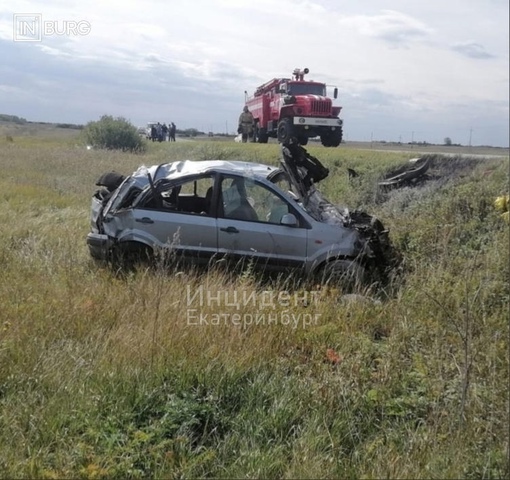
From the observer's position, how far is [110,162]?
66.7 feet

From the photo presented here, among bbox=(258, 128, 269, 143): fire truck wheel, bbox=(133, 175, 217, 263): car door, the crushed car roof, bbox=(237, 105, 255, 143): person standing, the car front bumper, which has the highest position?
bbox=(237, 105, 255, 143): person standing

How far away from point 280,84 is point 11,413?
1915 cm

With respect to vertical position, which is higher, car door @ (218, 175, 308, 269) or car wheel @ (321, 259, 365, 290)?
car door @ (218, 175, 308, 269)

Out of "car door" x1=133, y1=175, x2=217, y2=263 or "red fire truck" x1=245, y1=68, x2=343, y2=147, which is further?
"red fire truck" x1=245, y1=68, x2=343, y2=147

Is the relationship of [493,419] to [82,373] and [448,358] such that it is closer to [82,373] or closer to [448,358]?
[448,358]

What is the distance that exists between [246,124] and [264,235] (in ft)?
63.7

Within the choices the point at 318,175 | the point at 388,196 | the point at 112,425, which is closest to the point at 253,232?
the point at 318,175

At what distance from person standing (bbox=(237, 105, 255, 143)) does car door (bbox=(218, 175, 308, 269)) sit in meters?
18.4

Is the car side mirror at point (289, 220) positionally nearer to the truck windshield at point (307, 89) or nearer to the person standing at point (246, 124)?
the truck windshield at point (307, 89)

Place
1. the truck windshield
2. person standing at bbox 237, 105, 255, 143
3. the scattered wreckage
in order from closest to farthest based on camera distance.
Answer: the scattered wreckage, the truck windshield, person standing at bbox 237, 105, 255, 143

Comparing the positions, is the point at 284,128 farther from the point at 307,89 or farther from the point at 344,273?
the point at 344,273

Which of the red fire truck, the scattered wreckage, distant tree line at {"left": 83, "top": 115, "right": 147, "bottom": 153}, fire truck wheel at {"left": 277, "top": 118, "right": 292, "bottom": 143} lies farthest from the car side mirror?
distant tree line at {"left": 83, "top": 115, "right": 147, "bottom": 153}

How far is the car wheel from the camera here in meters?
6.51

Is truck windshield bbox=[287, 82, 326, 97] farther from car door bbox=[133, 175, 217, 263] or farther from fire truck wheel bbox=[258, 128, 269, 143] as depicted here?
car door bbox=[133, 175, 217, 263]
